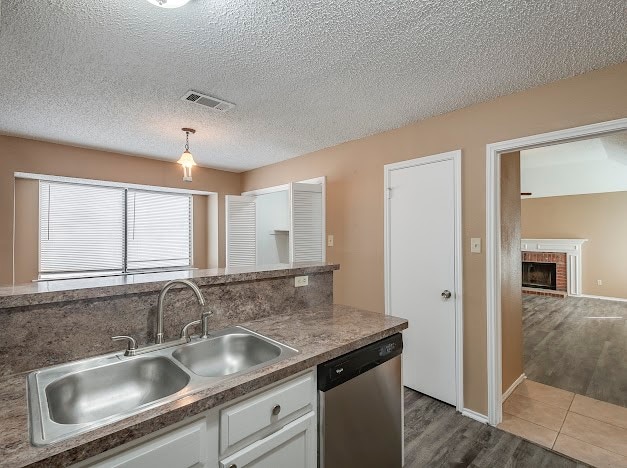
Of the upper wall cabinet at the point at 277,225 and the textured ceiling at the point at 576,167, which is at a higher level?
the textured ceiling at the point at 576,167

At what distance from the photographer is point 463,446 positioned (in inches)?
82.7

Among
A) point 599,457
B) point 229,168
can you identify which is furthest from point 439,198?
point 229,168

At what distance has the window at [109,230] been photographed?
11.9 feet

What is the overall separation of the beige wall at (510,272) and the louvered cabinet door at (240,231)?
3.13 metres

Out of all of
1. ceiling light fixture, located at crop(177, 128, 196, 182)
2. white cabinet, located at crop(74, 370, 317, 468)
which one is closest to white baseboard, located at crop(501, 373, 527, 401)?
white cabinet, located at crop(74, 370, 317, 468)

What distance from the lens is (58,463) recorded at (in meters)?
0.70

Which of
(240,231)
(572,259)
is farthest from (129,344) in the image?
(572,259)

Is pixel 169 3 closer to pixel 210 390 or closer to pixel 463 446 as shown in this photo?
pixel 210 390

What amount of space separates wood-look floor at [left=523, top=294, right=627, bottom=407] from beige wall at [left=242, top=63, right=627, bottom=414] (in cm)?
138

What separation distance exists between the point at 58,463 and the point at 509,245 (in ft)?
10.4

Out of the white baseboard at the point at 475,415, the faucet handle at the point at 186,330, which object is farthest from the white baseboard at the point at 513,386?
the faucet handle at the point at 186,330

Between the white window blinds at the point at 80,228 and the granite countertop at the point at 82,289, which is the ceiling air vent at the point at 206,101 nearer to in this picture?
the granite countertop at the point at 82,289

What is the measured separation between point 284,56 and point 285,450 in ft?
6.68

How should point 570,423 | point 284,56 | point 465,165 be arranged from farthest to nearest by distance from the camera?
1. point 465,165
2. point 570,423
3. point 284,56
